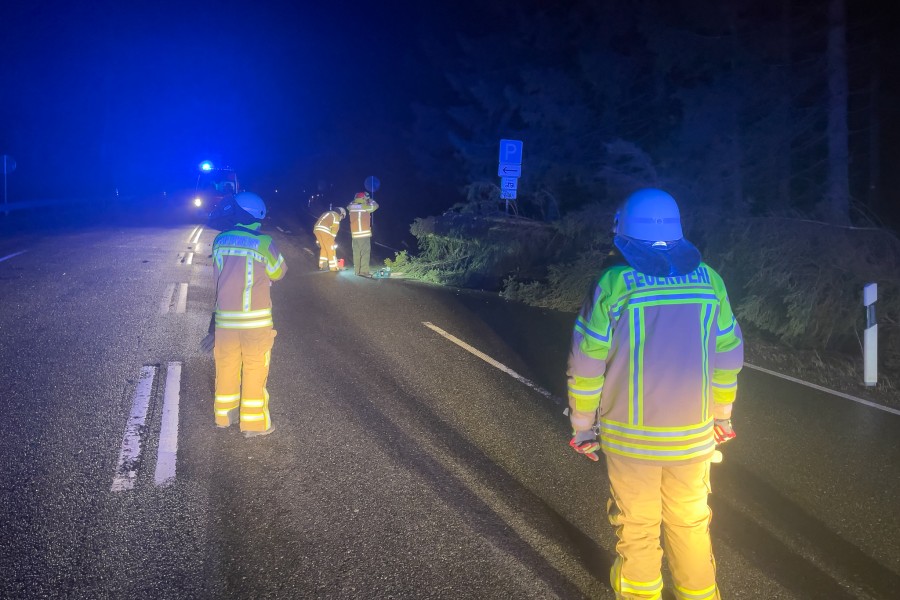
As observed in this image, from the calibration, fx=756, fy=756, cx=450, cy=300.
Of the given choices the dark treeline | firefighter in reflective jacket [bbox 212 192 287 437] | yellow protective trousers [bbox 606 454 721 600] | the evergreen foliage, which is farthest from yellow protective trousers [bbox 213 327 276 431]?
the dark treeline

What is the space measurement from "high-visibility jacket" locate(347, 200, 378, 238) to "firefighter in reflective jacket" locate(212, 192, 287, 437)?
9.41m

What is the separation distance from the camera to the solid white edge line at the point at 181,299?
1143 cm

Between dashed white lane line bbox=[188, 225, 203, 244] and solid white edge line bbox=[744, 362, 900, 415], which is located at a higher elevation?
dashed white lane line bbox=[188, 225, 203, 244]

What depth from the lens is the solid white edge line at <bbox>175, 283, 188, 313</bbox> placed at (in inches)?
450

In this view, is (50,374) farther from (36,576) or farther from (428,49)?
(428,49)

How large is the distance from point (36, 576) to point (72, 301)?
8888 millimetres

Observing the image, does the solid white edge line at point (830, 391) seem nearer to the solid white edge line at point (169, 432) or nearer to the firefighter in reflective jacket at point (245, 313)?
the firefighter in reflective jacket at point (245, 313)

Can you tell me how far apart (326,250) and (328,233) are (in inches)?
20.2

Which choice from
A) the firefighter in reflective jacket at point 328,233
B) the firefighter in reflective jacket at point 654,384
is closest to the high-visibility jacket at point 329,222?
the firefighter in reflective jacket at point 328,233

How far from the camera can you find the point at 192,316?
10.9 m

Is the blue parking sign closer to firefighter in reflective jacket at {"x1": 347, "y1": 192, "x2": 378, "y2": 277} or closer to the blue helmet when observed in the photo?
firefighter in reflective jacket at {"x1": 347, "y1": 192, "x2": 378, "y2": 277}

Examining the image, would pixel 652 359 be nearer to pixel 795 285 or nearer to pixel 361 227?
pixel 795 285

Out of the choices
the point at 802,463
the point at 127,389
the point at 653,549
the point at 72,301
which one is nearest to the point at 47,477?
the point at 127,389

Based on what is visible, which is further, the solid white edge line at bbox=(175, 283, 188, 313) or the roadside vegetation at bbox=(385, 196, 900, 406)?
the solid white edge line at bbox=(175, 283, 188, 313)
